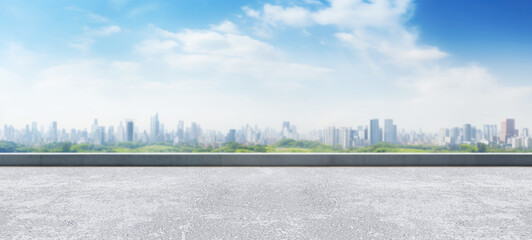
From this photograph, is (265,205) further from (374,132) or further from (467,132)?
(467,132)

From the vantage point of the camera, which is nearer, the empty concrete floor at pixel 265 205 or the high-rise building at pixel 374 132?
the empty concrete floor at pixel 265 205

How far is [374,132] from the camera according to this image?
17.6 m

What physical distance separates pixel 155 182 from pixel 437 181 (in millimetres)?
6174

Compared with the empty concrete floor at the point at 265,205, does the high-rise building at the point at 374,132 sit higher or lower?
higher

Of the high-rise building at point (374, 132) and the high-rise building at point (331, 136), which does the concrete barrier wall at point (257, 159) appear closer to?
the high-rise building at point (374, 132)

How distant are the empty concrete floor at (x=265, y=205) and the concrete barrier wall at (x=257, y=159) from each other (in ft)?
4.75

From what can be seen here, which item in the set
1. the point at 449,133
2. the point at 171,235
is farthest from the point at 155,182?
the point at 449,133

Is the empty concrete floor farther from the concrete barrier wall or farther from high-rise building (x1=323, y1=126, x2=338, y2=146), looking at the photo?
high-rise building (x1=323, y1=126, x2=338, y2=146)

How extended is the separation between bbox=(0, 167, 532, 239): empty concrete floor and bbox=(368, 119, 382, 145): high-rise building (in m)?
8.02

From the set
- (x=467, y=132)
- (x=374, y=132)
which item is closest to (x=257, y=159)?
(x=374, y=132)

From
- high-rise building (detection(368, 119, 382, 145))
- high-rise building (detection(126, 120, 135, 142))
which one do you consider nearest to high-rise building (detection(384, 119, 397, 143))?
high-rise building (detection(368, 119, 382, 145))

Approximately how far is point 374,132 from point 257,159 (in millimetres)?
9152

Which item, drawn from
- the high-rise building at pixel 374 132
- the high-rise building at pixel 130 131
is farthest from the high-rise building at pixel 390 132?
the high-rise building at pixel 130 131

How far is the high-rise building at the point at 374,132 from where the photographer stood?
55.7 feet
